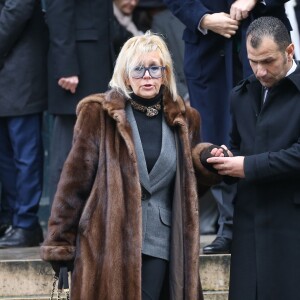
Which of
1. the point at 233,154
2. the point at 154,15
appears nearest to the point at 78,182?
the point at 233,154

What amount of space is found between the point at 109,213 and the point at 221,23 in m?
1.80

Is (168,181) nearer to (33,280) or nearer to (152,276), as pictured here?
(152,276)

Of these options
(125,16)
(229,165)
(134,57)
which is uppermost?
(125,16)

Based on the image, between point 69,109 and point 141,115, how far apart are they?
6.54 ft

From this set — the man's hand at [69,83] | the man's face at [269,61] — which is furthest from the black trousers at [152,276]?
the man's hand at [69,83]

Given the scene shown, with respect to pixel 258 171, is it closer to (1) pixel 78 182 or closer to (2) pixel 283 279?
(2) pixel 283 279

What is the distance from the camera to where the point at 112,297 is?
5395 mm

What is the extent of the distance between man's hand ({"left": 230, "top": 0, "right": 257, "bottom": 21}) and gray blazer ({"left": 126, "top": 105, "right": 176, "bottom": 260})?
1.37m

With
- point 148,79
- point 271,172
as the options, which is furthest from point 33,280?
point 271,172

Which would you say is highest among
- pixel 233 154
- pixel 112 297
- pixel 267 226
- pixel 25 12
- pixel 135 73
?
pixel 25 12

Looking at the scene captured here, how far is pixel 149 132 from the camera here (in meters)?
5.54

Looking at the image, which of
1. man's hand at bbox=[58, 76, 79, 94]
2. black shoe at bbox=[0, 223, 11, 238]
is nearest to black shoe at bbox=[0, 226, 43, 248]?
black shoe at bbox=[0, 223, 11, 238]

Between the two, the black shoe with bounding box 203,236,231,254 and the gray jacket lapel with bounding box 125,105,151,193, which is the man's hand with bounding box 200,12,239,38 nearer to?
the black shoe with bounding box 203,236,231,254

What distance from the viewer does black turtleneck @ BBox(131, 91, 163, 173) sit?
5492mm
